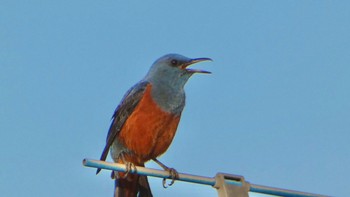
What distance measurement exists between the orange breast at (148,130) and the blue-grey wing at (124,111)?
0.10 meters

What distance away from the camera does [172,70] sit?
31.0ft

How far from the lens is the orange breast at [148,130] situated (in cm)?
863

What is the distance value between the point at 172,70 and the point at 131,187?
1.84m

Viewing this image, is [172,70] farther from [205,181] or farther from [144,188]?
[205,181]

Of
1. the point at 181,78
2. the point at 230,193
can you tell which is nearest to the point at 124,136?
the point at 181,78

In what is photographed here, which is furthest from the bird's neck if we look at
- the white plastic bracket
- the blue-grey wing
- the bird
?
the white plastic bracket

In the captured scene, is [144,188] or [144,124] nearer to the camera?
[144,188]

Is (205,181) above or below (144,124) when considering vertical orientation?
below

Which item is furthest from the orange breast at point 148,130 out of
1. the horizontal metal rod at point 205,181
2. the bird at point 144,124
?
the horizontal metal rod at point 205,181

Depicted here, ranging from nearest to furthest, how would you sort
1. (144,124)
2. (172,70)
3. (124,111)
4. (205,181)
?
(205,181)
(144,124)
(124,111)
(172,70)

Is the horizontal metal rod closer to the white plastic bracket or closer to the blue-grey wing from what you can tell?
the white plastic bracket

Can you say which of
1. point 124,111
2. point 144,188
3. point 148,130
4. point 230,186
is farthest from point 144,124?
point 230,186

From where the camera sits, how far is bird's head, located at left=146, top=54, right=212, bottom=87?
9305mm

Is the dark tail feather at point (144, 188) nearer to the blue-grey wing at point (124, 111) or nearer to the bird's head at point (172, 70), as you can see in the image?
the blue-grey wing at point (124, 111)
